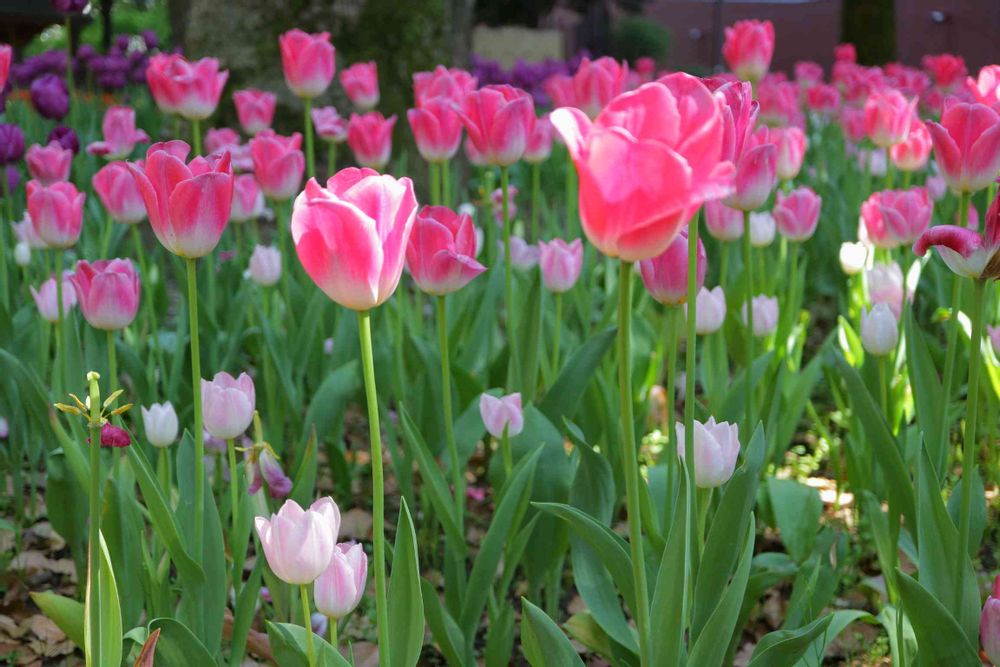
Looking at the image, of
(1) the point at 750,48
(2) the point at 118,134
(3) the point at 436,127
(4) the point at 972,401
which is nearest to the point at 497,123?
(3) the point at 436,127

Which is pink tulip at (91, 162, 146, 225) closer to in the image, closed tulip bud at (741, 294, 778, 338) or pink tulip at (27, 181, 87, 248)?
pink tulip at (27, 181, 87, 248)

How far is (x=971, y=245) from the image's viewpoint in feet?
3.45

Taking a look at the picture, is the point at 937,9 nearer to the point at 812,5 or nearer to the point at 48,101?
the point at 812,5

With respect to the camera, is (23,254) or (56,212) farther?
(23,254)

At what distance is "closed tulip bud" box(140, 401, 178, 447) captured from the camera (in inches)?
59.3

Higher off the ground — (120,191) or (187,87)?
(187,87)

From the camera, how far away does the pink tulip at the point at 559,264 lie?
194cm

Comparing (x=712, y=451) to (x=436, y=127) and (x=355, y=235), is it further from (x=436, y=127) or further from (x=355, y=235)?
(x=436, y=127)

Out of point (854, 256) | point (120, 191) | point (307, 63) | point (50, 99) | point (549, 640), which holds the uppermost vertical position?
point (307, 63)

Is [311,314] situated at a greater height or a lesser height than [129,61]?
lesser

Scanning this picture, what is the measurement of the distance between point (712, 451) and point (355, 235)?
0.53 meters

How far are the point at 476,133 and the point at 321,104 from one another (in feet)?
7.54

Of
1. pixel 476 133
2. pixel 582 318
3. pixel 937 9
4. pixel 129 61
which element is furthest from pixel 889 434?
pixel 937 9

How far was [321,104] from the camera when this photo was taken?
12.8 ft
